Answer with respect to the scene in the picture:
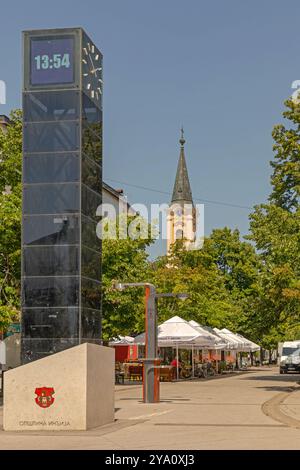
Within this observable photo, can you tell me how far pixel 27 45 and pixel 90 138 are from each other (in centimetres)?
234

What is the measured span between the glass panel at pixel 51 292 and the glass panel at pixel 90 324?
453 mm

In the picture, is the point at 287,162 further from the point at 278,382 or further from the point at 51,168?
the point at 51,168

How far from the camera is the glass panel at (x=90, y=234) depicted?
59.6 feet

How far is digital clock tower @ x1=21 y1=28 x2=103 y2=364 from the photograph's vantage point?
17766 millimetres

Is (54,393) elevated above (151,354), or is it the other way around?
(151,354)

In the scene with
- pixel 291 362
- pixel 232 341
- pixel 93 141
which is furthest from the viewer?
→ pixel 291 362

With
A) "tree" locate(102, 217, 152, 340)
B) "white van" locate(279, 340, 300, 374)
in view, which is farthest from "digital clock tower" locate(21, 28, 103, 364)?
"white van" locate(279, 340, 300, 374)

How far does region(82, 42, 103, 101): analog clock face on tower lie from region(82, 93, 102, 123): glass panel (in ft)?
0.57

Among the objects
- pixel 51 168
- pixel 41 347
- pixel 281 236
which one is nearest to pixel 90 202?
→ pixel 51 168

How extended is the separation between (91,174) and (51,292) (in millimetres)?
2794

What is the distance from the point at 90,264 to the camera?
1856 centimetres
